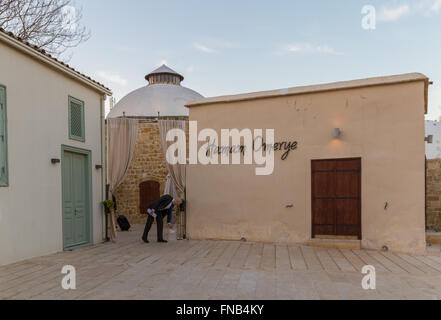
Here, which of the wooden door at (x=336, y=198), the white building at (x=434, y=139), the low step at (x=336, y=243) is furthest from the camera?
the white building at (x=434, y=139)

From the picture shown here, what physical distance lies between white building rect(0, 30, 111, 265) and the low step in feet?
16.8

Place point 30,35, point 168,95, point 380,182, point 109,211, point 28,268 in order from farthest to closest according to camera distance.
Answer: point 168,95
point 30,35
point 109,211
point 380,182
point 28,268

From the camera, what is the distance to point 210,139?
8703mm

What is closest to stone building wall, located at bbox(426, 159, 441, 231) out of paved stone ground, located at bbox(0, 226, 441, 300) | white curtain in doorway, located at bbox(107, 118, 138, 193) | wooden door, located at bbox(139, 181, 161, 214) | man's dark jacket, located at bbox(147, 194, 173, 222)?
paved stone ground, located at bbox(0, 226, 441, 300)

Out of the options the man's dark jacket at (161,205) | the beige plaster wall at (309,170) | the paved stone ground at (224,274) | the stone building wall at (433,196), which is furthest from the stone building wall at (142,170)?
the stone building wall at (433,196)

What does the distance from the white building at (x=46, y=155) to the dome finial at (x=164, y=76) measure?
13064mm

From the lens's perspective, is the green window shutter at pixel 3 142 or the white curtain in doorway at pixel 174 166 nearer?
the green window shutter at pixel 3 142

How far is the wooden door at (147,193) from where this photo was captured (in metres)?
14.1

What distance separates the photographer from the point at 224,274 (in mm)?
5180

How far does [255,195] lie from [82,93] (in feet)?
15.5

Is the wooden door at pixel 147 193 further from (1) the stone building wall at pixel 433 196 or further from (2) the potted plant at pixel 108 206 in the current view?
(1) the stone building wall at pixel 433 196

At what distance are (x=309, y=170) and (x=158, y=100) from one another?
12.2 meters

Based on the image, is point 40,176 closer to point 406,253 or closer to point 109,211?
point 109,211
